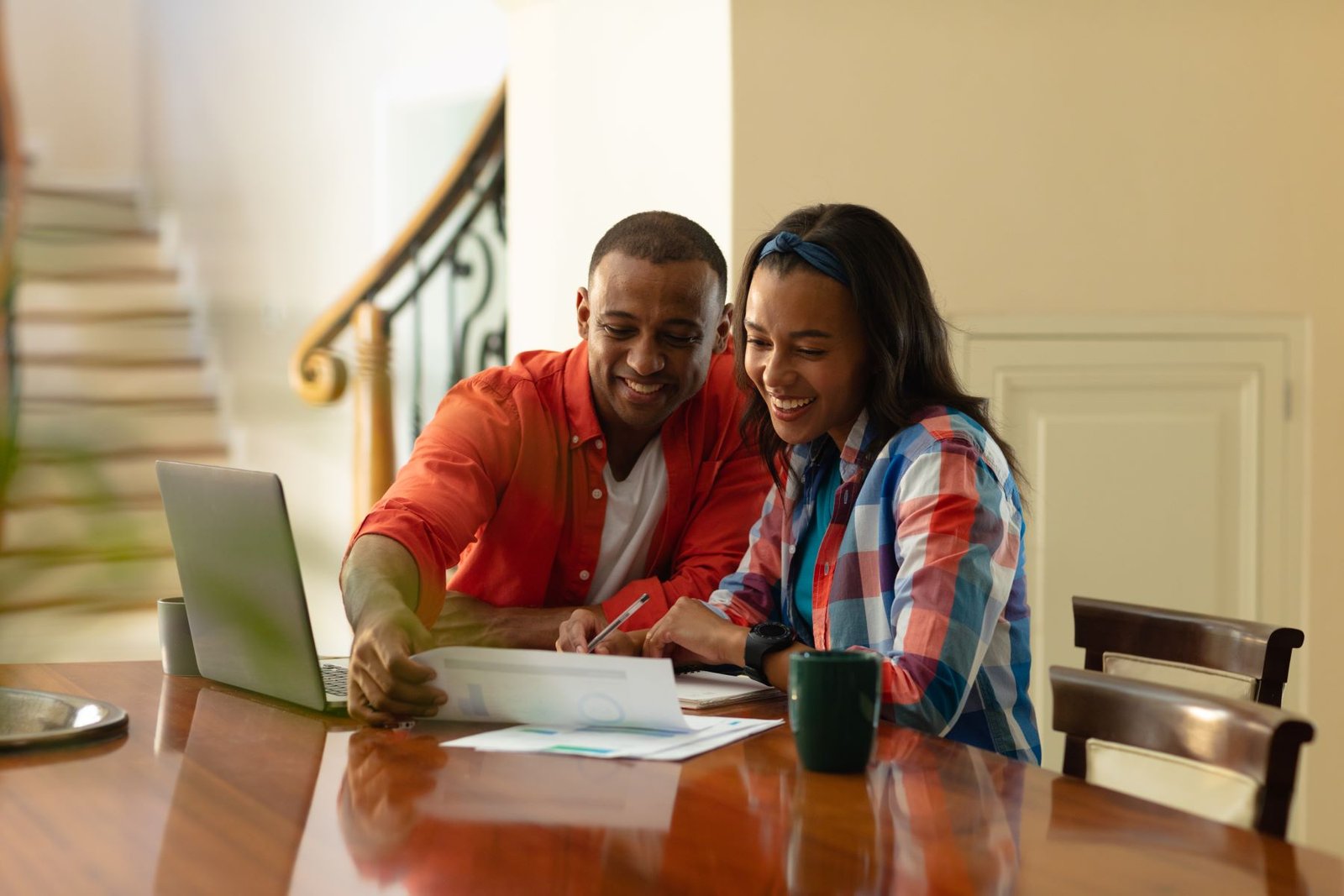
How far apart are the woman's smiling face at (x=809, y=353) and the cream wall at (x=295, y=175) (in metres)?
3.47

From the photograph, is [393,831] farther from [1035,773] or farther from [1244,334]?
[1244,334]

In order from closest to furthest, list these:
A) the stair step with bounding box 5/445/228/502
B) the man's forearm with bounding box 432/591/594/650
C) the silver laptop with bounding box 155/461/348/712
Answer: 1. the silver laptop with bounding box 155/461/348/712
2. the man's forearm with bounding box 432/591/594/650
3. the stair step with bounding box 5/445/228/502

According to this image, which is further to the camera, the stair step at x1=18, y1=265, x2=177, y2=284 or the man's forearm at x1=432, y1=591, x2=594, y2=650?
the stair step at x1=18, y1=265, x2=177, y2=284

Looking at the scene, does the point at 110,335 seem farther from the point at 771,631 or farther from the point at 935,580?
the point at 935,580

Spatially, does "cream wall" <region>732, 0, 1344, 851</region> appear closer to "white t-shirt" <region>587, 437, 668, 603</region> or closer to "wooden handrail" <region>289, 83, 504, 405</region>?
"white t-shirt" <region>587, 437, 668, 603</region>

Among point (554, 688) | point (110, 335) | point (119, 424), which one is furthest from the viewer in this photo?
point (110, 335)

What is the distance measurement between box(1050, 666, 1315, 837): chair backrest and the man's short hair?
38.0 inches

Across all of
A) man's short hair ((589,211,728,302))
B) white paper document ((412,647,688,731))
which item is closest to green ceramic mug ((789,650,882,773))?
white paper document ((412,647,688,731))

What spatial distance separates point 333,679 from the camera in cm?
173

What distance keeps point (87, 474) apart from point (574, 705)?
410cm

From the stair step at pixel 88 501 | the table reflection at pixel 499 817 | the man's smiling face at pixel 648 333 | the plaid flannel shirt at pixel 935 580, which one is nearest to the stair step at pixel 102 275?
the stair step at pixel 88 501

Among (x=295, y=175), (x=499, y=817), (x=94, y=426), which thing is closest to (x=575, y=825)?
(x=499, y=817)

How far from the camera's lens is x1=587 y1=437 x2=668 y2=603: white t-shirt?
89.0 inches

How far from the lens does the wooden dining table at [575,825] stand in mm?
984
